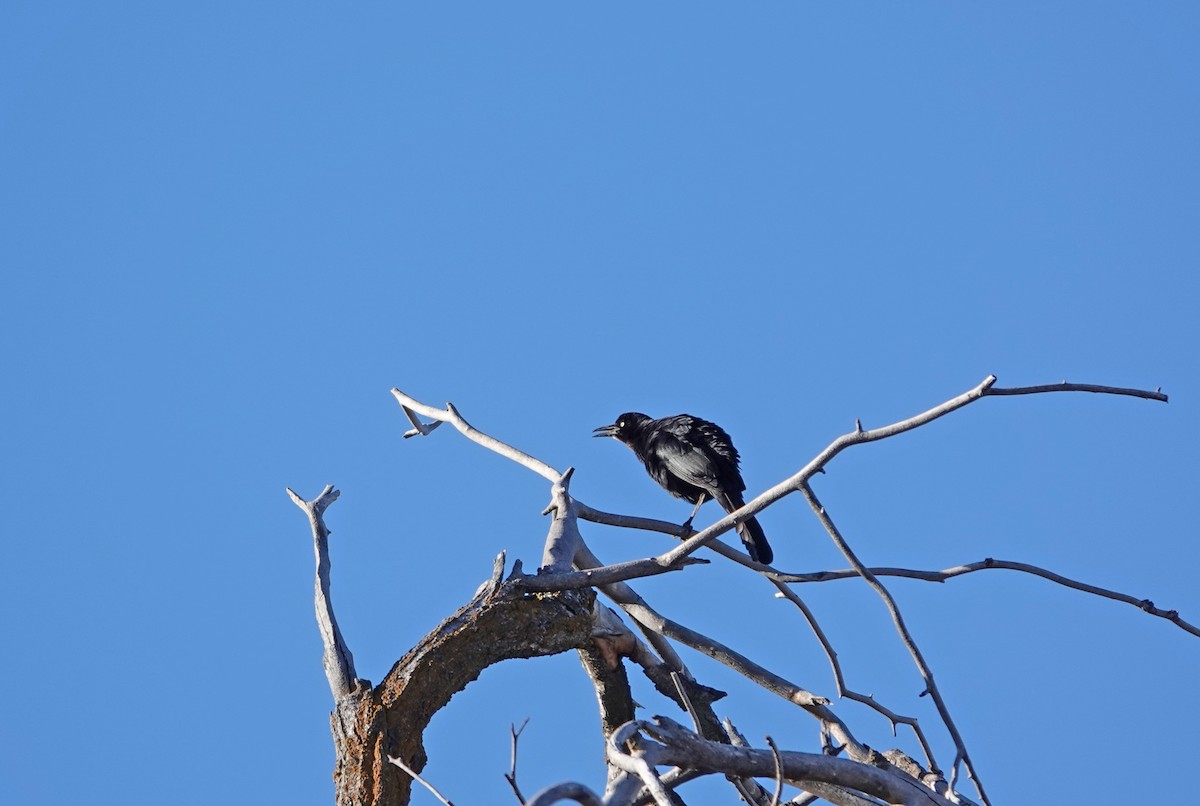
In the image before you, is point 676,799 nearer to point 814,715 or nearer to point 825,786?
point 825,786

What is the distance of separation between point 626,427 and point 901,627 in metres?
6.14

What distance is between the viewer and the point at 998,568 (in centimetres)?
476

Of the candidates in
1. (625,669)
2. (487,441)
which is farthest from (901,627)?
(487,441)

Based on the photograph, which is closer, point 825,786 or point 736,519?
point 736,519

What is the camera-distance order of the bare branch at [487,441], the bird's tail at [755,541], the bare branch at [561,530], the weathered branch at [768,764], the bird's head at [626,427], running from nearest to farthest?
the weathered branch at [768,764] < the bare branch at [561,530] < the bare branch at [487,441] < the bird's tail at [755,541] < the bird's head at [626,427]

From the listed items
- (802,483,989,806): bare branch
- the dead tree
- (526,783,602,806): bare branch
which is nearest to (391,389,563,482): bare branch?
the dead tree

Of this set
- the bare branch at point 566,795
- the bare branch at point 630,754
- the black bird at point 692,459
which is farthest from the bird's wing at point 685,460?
the bare branch at point 566,795

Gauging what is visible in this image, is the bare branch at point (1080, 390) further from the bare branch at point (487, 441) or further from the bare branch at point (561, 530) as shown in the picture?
the bare branch at point (487, 441)

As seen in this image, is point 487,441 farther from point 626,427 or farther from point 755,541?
point 626,427

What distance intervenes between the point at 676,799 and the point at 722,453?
14.3 feet

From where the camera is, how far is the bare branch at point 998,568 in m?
4.48

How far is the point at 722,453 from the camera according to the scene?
29.9ft

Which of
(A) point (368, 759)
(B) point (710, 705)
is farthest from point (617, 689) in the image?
(A) point (368, 759)

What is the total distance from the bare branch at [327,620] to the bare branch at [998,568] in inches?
66.3
